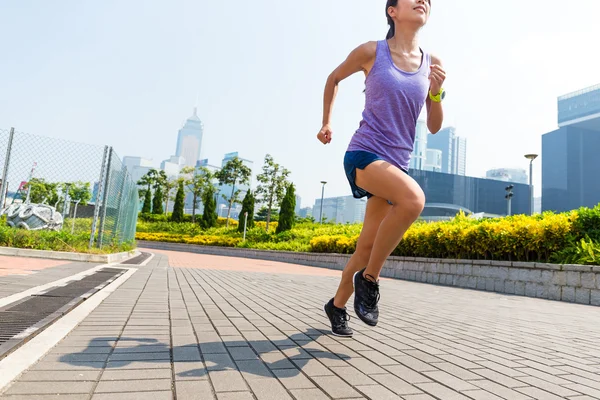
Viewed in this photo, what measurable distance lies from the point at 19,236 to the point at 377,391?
1016 centimetres

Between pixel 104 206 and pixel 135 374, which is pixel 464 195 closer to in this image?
pixel 104 206

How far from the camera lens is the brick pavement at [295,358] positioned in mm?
1769

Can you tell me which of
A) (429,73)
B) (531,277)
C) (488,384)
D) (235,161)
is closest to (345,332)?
(488,384)

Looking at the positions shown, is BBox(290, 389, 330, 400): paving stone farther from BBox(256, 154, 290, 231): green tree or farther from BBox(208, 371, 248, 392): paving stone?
BBox(256, 154, 290, 231): green tree

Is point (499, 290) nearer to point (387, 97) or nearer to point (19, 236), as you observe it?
point (387, 97)

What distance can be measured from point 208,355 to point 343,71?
2026 mm

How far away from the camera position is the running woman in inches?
98.9

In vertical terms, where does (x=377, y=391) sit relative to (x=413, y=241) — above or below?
below

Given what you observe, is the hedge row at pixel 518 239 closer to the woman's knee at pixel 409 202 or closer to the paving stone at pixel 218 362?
the woman's knee at pixel 409 202

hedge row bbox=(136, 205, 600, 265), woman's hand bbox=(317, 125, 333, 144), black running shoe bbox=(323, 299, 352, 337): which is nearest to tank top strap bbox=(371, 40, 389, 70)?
woman's hand bbox=(317, 125, 333, 144)

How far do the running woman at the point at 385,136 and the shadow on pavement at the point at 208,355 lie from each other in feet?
1.56

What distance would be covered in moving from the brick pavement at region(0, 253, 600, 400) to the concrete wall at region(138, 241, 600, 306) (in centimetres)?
313

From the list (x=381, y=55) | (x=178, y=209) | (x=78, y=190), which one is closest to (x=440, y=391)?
(x=381, y=55)

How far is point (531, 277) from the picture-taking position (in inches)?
303
